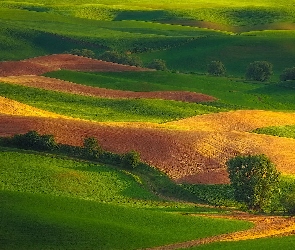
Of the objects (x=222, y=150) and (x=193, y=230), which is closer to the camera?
→ (x=193, y=230)

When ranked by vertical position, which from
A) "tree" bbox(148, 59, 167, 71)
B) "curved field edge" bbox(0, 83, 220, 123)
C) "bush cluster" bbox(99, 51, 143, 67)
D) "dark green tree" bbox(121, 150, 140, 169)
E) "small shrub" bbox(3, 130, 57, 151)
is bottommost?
"tree" bbox(148, 59, 167, 71)

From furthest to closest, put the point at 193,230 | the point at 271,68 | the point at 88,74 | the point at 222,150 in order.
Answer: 1. the point at 271,68
2. the point at 88,74
3. the point at 222,150
4. the point at 193,230

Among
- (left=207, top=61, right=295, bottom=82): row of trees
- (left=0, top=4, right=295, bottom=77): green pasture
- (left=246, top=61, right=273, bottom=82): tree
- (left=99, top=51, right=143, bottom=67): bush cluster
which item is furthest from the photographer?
(left=0, top=4, right=295, bottom=77): green pasture

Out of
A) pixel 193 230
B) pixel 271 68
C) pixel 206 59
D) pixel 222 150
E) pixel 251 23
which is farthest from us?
pixel 251 23

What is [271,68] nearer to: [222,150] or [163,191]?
[222,150]

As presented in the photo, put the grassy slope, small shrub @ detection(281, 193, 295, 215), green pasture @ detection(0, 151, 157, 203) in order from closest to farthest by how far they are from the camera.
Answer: the grassy slope
green pasture @ detection(0, 151, 157, 203)
small shrub @ detection(281, 193, 295, 215)

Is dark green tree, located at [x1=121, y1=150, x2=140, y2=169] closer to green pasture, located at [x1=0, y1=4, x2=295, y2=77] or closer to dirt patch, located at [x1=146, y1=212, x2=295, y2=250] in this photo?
dirt patch, located at [x1=146, y1=212, x2=295, y2=250]

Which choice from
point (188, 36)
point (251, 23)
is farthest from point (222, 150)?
point (251, 23)

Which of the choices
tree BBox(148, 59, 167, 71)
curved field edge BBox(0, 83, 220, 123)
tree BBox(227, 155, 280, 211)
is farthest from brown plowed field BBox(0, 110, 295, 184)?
tree BBox(148, 59, 167, 71)
